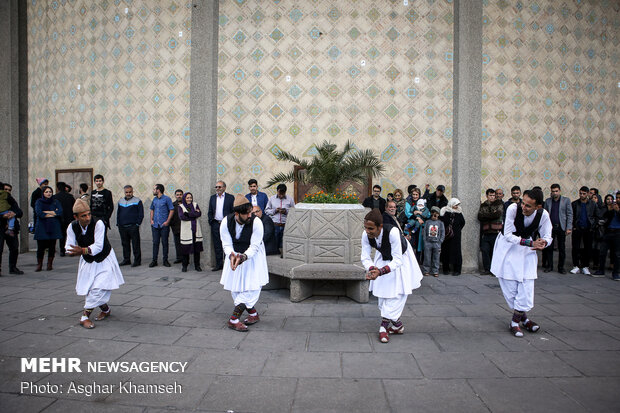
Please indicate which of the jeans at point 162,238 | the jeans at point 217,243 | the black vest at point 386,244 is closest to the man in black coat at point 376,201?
the jeans at point 217,243

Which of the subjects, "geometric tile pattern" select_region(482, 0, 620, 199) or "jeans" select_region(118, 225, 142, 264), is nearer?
"jeans" select_region(118, 225, 142, 264)

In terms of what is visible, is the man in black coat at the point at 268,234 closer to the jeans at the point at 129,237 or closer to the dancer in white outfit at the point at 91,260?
the dancer in white outfit at the point at 91,260

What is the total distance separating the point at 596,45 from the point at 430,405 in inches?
442

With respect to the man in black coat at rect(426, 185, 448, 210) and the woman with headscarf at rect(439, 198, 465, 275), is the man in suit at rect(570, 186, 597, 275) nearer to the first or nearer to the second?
the woman with headscarf at rect(439, 198, 465, 275)

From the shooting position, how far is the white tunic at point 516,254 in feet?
14.6

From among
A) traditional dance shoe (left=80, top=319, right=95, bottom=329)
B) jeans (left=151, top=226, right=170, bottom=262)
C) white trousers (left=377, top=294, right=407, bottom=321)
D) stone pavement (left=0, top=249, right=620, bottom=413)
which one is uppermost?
jeans (left=151, top=226, right=170, bottom=262)

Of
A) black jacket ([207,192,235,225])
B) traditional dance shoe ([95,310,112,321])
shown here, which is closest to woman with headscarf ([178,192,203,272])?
black jacket ([207,192,235,225])

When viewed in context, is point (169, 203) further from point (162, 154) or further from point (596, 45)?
point (596, 45)

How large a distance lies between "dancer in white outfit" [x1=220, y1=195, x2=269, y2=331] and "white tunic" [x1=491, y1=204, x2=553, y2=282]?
3135 mm

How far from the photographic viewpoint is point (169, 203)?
8.70 metres

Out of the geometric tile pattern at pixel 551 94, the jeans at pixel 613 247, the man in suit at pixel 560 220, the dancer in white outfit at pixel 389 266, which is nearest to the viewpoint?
the dancer in white outfit at pixel 389 266

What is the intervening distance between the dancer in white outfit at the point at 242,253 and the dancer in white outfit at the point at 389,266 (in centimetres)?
140

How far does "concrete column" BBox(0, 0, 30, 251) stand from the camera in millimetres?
10398

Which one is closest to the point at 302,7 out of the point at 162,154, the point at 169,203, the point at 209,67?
the point at 209,67
